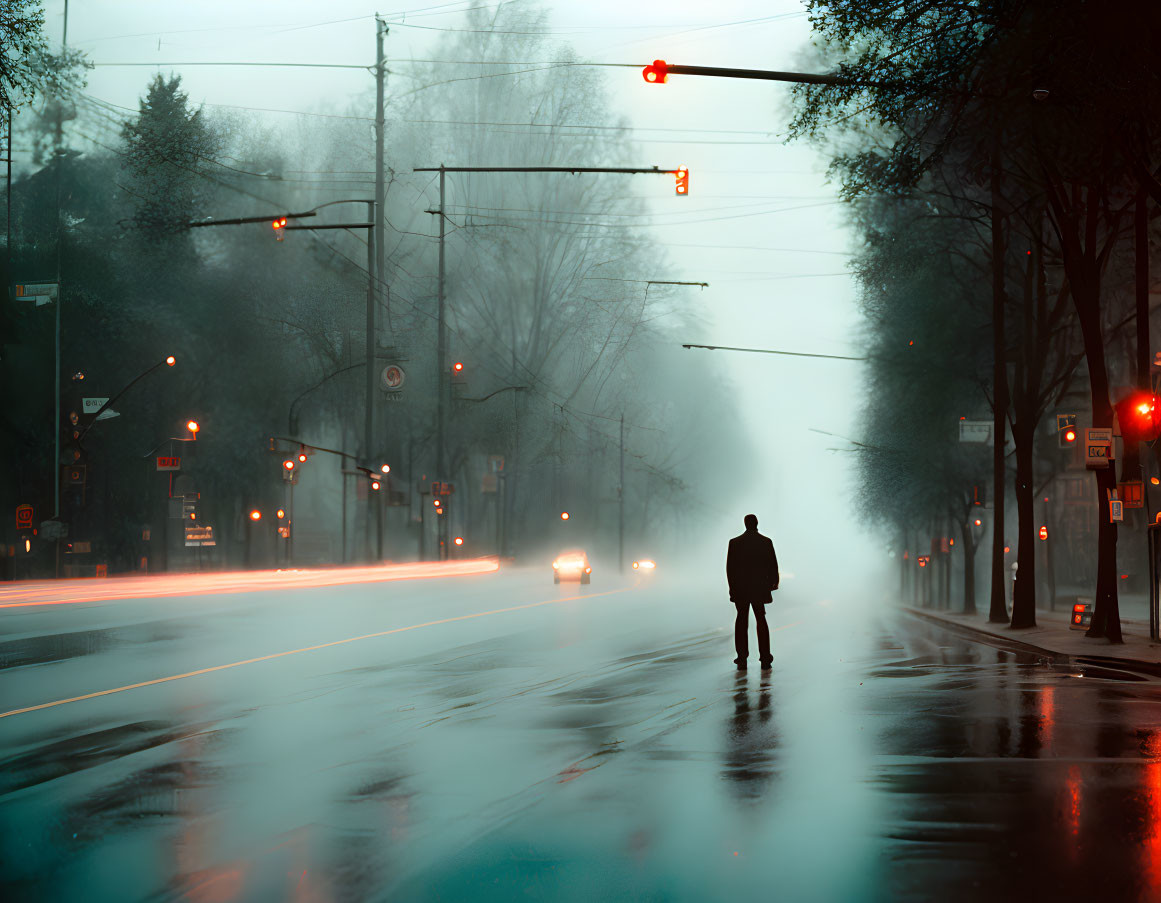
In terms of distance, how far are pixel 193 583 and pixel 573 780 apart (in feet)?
92.6

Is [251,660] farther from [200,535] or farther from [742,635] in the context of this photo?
[200,535]

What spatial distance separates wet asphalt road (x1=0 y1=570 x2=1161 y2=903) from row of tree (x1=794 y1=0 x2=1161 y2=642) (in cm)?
778

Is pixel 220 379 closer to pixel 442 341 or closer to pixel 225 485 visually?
pixel 225 485

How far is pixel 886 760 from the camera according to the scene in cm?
1058

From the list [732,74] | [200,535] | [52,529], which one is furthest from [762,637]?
[200,535]

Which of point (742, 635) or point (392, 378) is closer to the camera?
point (742, 635)

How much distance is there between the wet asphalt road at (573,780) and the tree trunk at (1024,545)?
44.4 ft

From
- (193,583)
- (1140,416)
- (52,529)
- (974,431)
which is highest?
(974,431)

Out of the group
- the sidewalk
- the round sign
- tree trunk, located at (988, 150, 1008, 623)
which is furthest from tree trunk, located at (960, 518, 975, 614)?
the round sign

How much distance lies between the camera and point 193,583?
36.1 meters

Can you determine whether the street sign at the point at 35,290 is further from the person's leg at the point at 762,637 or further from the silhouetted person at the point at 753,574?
the person's leg at the point at 762,637

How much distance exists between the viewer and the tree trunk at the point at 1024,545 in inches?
1315

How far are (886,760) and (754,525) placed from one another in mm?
8211

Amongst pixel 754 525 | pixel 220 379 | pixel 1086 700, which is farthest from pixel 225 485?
pixel 1086 700
